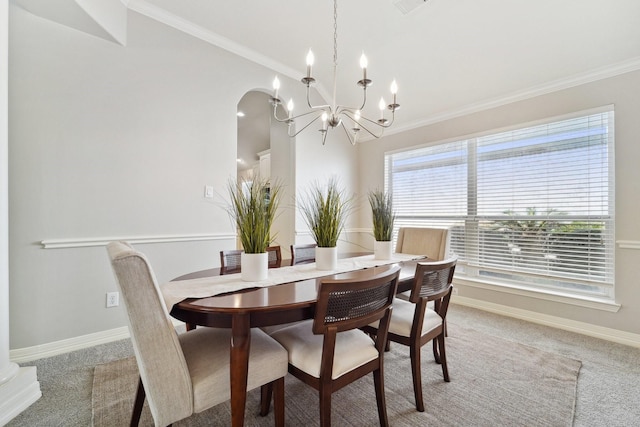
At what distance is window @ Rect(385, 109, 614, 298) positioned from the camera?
103 inches

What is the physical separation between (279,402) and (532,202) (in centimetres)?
310

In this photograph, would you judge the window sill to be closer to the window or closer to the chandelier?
the window

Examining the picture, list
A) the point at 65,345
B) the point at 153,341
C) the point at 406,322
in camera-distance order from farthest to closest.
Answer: the point at 65,345
the point at 406,322
the point at 153,341

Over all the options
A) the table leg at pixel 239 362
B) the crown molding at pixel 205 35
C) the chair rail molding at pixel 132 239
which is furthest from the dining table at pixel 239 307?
the crown molding at pixel 205 35

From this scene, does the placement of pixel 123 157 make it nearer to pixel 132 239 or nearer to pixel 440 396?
pixel 132 239

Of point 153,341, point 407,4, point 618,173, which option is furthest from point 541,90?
point 153,341

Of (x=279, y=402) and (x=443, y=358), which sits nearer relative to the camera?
(x=279, y=402)

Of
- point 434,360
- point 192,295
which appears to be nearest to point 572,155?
point 434,360

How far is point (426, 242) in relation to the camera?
2701 mm

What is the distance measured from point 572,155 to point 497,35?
137 cm

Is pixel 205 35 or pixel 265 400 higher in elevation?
pixel 205 35

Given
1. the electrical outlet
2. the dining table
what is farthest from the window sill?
the electrical outlet

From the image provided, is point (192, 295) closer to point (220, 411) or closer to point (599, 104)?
point (220, 411)

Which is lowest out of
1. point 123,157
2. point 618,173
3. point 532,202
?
point 532,202
